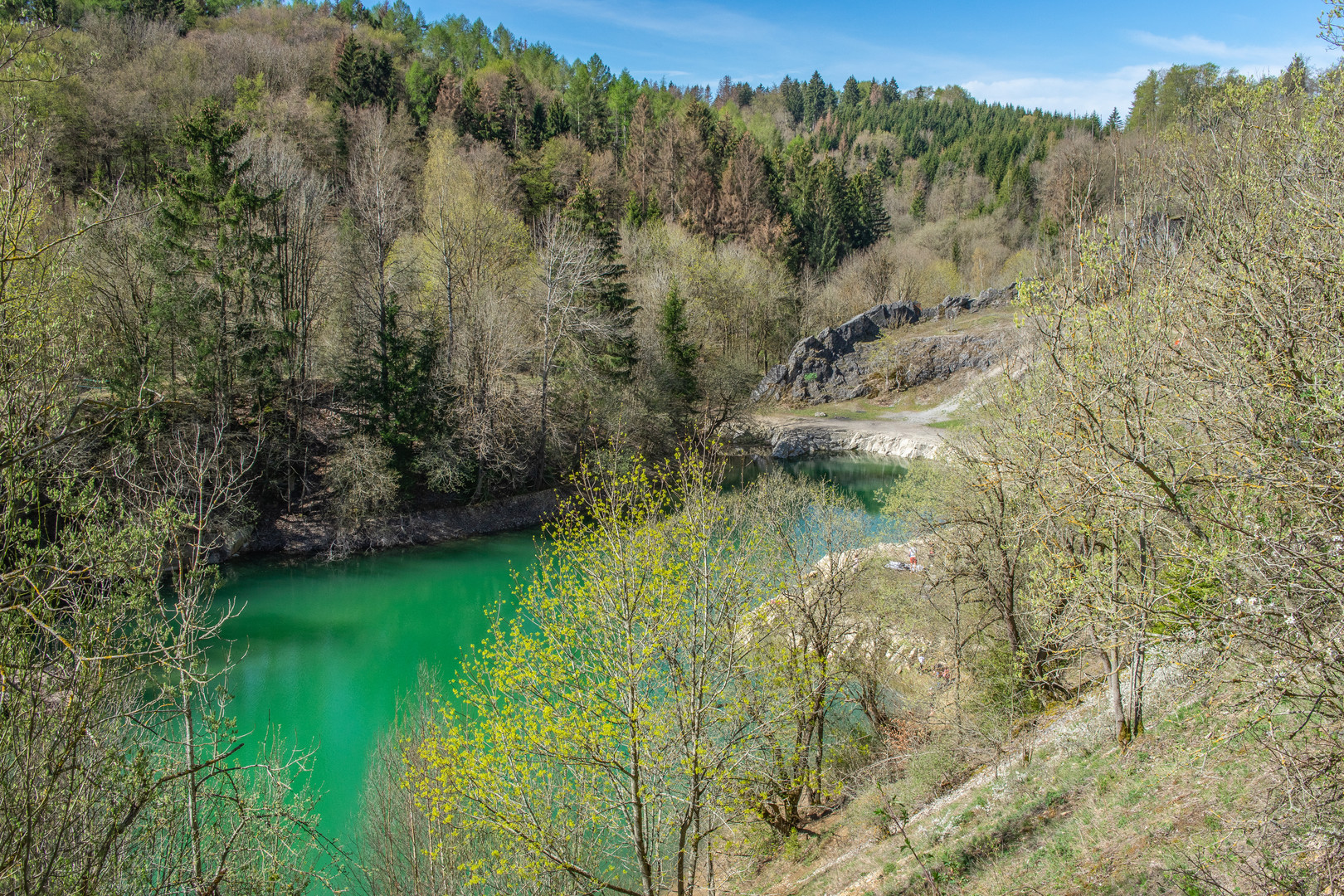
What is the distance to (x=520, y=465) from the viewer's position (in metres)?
28.3

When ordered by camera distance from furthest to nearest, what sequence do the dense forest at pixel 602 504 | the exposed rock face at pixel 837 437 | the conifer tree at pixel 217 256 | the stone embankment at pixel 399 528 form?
the exposed rock face at pixel 837 437, the stone embankment at pixel 399 528, the conifer tree at pixel 217 256, the dense forest at pixel 602 504

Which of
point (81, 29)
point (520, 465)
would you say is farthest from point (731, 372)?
point (81, 29)

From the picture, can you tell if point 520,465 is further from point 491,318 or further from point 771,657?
point 771,657

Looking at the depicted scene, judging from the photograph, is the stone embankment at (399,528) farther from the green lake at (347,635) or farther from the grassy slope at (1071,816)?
the grassy slope at (1071,816)

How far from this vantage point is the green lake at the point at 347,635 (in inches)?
588

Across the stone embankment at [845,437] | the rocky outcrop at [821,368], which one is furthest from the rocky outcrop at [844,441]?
the rocky outcrop at [821,368]

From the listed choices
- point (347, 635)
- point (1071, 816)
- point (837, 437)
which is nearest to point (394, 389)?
point (347, 635)

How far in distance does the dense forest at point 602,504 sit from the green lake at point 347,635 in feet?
3.56

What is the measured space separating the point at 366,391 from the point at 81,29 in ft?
126

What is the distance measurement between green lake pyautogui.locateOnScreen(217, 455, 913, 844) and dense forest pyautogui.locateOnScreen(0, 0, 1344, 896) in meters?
1.08

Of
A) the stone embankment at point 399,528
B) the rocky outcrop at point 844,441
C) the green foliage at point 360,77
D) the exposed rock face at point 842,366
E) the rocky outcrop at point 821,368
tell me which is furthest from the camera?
the rocky outcrop at point 821,368

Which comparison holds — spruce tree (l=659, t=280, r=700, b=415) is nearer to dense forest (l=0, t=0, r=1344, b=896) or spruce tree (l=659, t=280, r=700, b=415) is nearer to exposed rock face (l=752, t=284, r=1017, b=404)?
dense forest (l=0, t=0, r=1344, b=896)

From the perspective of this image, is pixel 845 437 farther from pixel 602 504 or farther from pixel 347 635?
pixel 602 504

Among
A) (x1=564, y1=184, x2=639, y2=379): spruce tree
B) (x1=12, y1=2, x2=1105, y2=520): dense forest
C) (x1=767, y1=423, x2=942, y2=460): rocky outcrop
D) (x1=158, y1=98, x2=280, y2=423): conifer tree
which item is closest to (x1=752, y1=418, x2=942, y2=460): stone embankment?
(x1=767, y1=423, x2=942, y2=460): rocky outcrop
